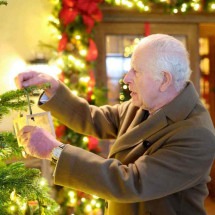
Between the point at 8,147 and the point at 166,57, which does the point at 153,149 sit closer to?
the point at 166,57

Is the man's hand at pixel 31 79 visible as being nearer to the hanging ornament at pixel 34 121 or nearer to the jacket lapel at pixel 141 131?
the hanging ornament at pixel 34 121

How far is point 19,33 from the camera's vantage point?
9.74ft

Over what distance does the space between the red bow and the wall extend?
0.45 feet

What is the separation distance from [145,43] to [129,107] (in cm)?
37

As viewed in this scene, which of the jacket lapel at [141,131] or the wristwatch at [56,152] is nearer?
the wristwatch at [56,152]

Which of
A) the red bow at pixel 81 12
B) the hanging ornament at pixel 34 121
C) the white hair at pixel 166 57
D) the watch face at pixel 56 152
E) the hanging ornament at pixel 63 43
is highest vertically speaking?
the red bow at pixel 81 12

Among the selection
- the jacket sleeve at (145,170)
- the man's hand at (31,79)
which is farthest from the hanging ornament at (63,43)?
the jacket sleeve at (145,170)

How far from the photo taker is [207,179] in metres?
1.48

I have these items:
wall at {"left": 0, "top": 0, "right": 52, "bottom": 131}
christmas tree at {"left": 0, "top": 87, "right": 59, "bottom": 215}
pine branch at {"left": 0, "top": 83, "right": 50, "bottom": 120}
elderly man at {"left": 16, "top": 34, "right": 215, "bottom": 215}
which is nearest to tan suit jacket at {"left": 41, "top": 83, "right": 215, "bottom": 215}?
elderly man at {"left": 16, "top": 34, "right": 215, "bottom": 215}

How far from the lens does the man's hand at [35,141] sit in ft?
4.21

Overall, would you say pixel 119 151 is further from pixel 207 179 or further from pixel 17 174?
pixel 17 174

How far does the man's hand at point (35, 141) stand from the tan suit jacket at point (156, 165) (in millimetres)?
64

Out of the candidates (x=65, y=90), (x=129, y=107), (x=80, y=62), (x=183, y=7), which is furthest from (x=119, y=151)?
(x=183, y=7)

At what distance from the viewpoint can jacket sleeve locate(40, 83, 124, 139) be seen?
5.89 ft
